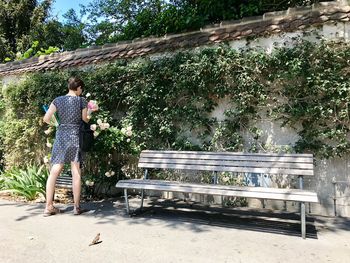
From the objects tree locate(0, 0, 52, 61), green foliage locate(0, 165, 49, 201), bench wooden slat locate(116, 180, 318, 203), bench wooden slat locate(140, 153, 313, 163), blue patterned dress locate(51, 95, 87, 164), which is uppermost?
tree locate(0, 0, 52, 61)

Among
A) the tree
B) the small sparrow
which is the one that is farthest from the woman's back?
the tree

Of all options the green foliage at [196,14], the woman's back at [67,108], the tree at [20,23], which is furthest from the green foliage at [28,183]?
the tree at [20,23]

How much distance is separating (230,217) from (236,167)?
680mm

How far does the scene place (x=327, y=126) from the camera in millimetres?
4660

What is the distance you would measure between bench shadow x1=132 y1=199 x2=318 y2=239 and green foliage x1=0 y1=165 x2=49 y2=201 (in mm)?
2112

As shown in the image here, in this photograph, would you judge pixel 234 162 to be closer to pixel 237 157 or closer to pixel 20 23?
pixel 237 157

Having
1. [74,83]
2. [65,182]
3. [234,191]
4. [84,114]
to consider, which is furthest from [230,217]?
[65,182]

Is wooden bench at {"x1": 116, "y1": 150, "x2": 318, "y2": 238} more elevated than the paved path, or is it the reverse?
wooden bench at {"x1": 116, "y1": 150, "x2": 318, "y2": 238}

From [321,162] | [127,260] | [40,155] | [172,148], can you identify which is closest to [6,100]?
[40,155]

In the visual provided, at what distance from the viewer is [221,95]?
5.30 meters

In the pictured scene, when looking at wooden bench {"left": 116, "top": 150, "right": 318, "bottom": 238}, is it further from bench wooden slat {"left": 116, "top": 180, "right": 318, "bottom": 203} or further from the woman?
the woman

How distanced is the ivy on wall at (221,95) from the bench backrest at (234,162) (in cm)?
56

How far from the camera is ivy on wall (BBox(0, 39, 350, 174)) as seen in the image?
458 centimetres

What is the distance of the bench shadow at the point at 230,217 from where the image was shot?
407 cm
